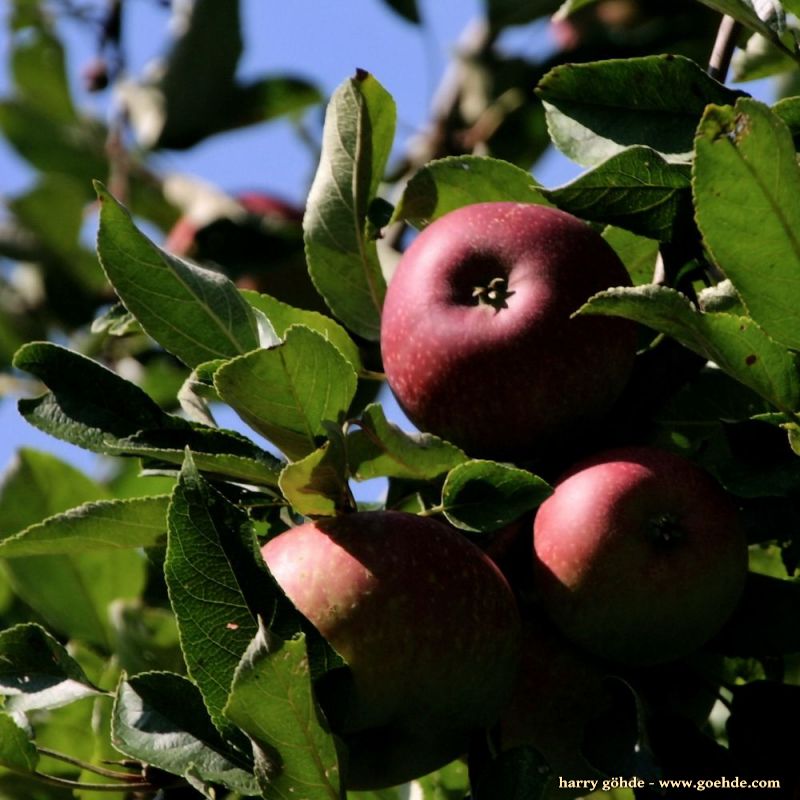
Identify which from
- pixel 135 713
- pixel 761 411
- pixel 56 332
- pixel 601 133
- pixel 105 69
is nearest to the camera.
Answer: pixel 135 713

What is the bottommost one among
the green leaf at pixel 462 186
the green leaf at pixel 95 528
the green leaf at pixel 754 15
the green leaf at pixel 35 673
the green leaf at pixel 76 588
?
the green leaf at pixel 76 588

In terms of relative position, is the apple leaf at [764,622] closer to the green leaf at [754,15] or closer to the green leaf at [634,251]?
the green leaf at [634,251]

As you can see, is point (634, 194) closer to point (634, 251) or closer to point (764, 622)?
point (634, 251)

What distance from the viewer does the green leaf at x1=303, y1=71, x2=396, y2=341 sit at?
4.00ft

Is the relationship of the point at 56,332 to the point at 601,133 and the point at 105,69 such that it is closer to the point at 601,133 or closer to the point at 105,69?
the point at 105,69

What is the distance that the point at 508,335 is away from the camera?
3.70 feet

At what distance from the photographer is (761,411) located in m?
1.27

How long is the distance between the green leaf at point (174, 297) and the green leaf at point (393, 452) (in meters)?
0.16

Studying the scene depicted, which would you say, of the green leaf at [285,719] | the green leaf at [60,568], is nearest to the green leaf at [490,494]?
the green leaf at [285,719]

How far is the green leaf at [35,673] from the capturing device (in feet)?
3.68

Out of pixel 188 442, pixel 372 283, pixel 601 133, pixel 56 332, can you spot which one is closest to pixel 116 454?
pixel 188 442

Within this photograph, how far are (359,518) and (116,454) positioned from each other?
19cm

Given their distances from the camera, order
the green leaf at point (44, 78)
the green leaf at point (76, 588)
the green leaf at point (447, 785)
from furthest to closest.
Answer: the green leaf at point (44, 78)
the green leaf at point (76, 588)
the green leaf at point (447, 785)

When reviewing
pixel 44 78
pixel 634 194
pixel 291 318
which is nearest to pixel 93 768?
pixel 291 318
